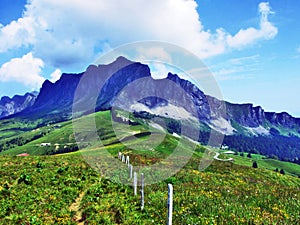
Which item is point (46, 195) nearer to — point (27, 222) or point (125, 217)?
point (27, 222)

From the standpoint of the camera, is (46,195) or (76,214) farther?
(46,195)

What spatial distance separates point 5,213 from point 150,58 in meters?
13.0

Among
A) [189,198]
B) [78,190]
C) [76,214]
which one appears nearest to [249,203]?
[189,198]

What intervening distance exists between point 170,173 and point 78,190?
11208 mm

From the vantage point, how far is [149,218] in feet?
48.7

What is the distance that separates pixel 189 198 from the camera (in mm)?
17344

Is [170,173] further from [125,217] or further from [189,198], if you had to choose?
[125,217]

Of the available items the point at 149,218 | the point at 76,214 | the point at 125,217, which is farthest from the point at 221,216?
the point at 76,214

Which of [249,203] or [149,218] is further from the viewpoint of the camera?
[249,203]

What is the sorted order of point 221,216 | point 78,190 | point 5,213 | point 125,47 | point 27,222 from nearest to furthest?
point 221,216 → point 27,222 → point 5,213 → point 125,47 → point 78,190

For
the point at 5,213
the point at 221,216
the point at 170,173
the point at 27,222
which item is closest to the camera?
the point at 221,216

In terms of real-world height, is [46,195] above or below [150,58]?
below

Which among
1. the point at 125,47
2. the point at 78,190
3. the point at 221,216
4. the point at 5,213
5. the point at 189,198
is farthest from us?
the point at 78,190

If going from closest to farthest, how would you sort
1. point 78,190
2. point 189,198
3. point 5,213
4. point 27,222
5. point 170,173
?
point 27,222 → point 5,213 → point 189,198 → point 78,190 → point 170,173
